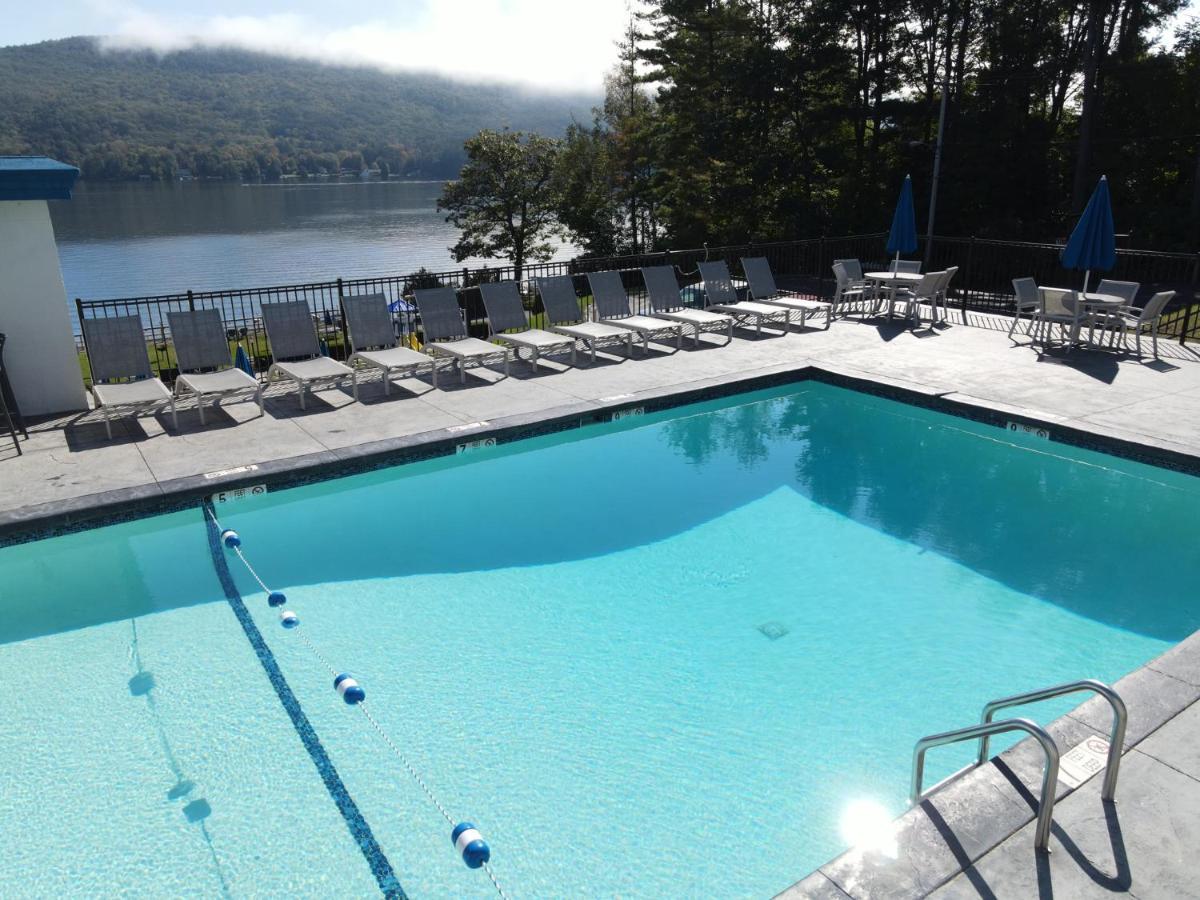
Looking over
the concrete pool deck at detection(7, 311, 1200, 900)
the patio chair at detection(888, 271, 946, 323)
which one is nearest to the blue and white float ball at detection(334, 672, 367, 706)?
the concrete pool deck at detection(7, 311, 1200, 900)

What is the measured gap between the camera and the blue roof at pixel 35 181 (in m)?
7.35

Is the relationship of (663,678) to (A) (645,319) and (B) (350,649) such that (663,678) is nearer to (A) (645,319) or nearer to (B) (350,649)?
(B) (350,649)

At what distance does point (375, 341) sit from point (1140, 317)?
9239 millimetres

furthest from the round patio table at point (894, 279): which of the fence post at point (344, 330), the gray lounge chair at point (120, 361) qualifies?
the gray lounge chair at point (120, 361)

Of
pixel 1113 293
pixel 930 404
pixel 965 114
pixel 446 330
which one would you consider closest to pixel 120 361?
pixel 446 330

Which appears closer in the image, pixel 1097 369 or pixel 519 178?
pixel 1097 369

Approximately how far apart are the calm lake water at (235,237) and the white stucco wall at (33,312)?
23702 millimetres

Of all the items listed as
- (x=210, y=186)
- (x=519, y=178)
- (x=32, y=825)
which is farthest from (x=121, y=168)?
(x=32, y=825)

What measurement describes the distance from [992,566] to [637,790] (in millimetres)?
3586

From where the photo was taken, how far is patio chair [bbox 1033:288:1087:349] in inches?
421

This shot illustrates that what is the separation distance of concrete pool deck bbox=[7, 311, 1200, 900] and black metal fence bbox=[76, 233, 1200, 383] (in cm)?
116

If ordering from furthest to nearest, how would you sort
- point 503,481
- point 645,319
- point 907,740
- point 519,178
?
point 519,178 < point 645,319 < point 503,481 < point 907,740

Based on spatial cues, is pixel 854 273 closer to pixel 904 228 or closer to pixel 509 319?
pixel 904 228

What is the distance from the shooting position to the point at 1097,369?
9.95 m
